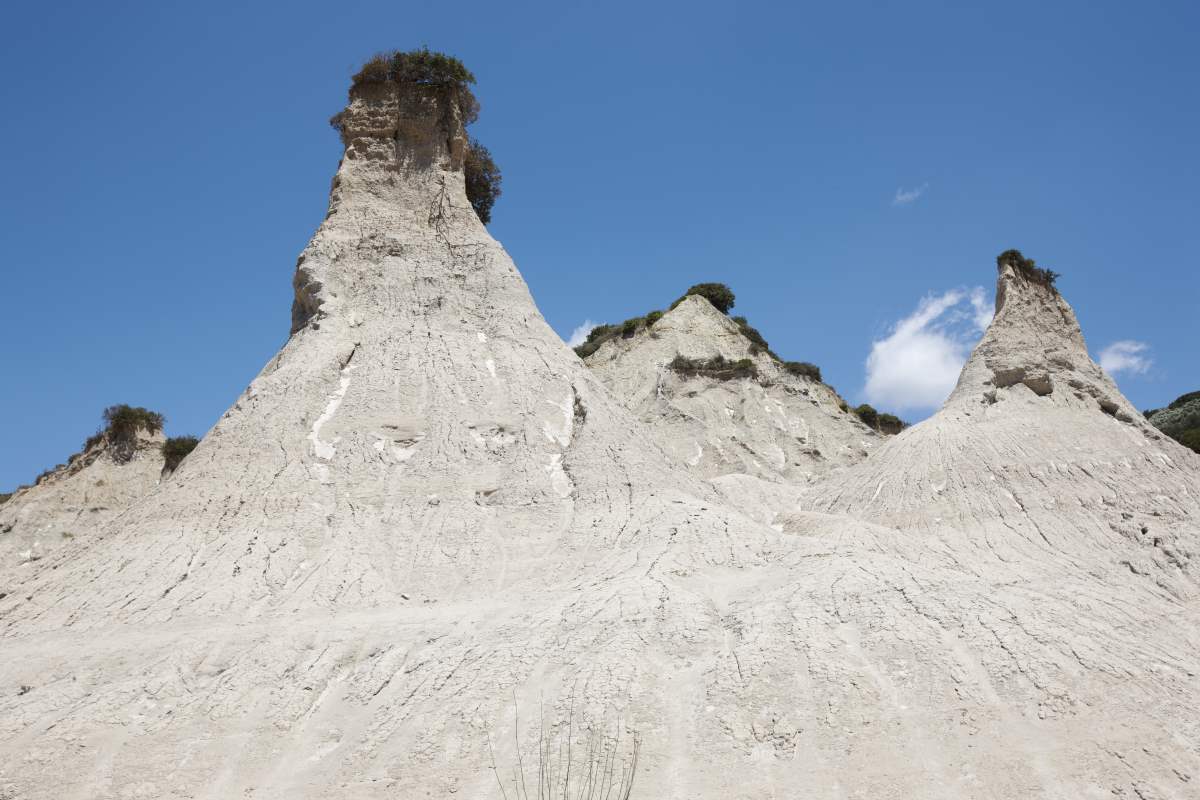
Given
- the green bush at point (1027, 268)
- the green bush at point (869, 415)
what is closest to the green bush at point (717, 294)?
the green bush at point (869, 415)

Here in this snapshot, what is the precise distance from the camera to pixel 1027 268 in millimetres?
25828

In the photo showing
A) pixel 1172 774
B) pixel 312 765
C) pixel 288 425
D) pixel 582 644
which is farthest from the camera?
pixel 288 425

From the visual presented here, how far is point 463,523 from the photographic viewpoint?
14.4m

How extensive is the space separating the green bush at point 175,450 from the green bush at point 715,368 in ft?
54.3

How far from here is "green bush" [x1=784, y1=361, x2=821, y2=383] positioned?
34719 mm

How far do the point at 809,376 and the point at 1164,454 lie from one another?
15344 mm

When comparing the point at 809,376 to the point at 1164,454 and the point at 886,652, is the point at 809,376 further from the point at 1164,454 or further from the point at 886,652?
the point at 886,652

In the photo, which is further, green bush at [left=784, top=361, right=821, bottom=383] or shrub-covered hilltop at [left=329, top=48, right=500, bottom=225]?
green bush at [left=784, top=361, right=821, bottom=383]

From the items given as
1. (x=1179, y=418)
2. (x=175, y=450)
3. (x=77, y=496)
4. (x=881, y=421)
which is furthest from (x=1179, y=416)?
(x=77, y=496)

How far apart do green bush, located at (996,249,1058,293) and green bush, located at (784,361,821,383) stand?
9867 mm

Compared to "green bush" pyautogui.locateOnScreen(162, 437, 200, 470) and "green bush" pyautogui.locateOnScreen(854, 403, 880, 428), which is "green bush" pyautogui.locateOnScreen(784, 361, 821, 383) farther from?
"green bush" pyautogui.locateOnScreen(162, 437, 200, 470)

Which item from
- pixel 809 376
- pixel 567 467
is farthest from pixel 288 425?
pixel 809 376

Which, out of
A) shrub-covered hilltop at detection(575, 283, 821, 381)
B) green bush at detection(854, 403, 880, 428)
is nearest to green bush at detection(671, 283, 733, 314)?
shrub-covered hilltop at detection(575, 283, 821, 381)

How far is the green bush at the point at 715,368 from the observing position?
32.8 metres
